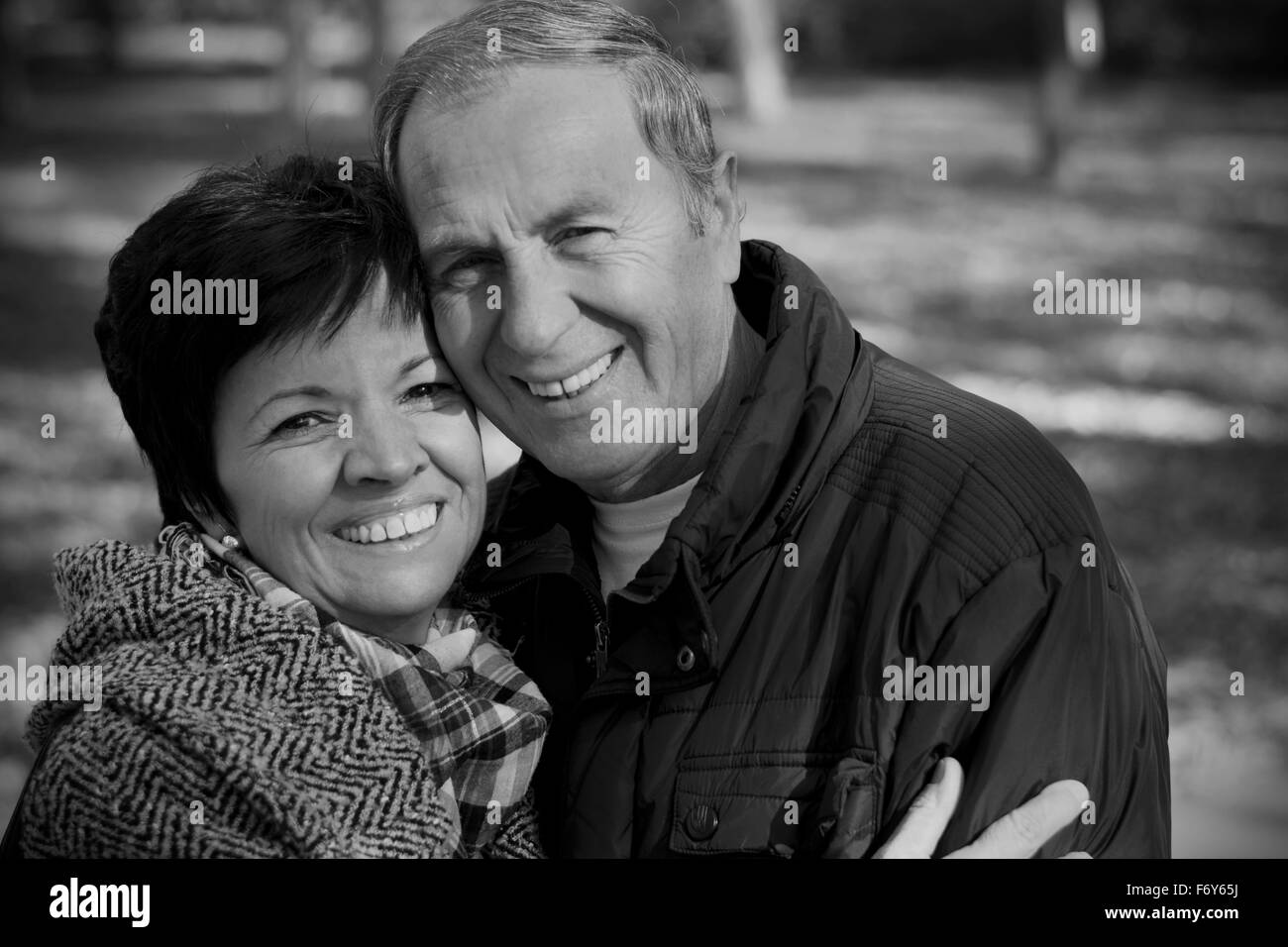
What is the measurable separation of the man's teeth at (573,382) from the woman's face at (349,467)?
0.17m

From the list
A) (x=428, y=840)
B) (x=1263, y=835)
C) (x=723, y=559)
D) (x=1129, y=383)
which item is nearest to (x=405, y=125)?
(x=723, y=559)

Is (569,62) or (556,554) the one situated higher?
(569,62)

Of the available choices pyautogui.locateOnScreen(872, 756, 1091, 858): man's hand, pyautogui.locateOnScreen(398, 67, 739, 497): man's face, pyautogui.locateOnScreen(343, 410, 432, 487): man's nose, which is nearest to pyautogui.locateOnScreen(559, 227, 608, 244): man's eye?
pyautogui.locateOnScreen(398, 67, 739, 497): man's face

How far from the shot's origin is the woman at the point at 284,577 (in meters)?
2.20

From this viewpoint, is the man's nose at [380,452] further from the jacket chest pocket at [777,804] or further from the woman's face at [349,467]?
the jacket chest pocket at [777,804]

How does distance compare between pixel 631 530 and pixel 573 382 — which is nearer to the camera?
pixel 573 382

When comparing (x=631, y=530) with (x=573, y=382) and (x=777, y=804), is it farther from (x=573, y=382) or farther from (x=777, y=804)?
(x=777, y=804)

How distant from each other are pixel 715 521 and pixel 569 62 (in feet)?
2.69

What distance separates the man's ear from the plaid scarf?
2.80ft

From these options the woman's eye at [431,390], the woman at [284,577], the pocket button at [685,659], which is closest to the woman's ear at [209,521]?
the woman at [284,577]

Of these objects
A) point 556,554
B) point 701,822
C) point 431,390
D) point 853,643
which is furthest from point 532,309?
point 701,822

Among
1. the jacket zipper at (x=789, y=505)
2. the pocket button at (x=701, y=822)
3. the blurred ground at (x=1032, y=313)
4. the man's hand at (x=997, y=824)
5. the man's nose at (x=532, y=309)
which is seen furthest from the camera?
the blurred ground at (x=1032, y=313)

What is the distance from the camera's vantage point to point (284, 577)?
8.34 feet

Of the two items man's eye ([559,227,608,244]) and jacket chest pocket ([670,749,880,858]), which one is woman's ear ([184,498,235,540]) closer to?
man's eye ([559,227,608,244])
